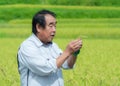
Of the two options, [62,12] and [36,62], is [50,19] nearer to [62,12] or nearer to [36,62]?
[36,62]

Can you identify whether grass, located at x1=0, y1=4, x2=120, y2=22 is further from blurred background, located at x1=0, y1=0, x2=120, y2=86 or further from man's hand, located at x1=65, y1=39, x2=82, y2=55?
man's hand, located at x1=65, y1=39, x2=82, y2=55

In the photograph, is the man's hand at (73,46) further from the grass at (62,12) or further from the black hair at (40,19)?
the grass at (62,12)

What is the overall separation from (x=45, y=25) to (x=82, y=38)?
0.96ft

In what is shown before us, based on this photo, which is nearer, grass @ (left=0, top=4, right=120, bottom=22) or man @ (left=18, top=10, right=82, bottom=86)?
man @ (left=18, top=10, right=82, bottom=86)

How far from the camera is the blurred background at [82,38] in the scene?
7.29 m

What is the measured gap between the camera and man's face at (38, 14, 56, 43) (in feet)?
12.1

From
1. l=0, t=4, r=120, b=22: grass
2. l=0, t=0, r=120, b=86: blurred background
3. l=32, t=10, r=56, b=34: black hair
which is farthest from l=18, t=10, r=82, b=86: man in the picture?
l=0, t=4, r=120, b=22: grass

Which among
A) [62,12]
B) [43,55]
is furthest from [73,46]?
[62,12]

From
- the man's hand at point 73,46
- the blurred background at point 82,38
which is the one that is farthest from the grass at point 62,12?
the man's hand at point 73,46

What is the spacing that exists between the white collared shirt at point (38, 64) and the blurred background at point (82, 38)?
0.97 feet

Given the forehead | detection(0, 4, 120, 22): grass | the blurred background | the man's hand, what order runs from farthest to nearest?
detection(0, 4, 120, 22): grass < the blurred background < the forehead < the man's hand

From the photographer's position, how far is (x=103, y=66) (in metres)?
9.10

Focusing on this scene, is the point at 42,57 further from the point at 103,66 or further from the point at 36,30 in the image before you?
the point at 103,66

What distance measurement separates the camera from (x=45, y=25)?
373 centimetres
